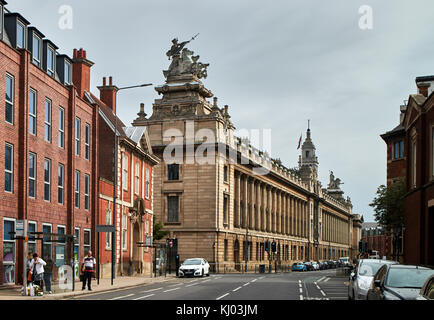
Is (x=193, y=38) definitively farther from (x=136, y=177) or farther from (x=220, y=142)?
(x=136, y=177)

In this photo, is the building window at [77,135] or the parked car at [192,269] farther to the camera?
the parked car at [192,269]

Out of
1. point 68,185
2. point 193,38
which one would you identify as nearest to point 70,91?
point 68,185

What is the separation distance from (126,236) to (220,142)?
98.7ft

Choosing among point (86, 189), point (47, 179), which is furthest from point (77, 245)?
point (47, 179)

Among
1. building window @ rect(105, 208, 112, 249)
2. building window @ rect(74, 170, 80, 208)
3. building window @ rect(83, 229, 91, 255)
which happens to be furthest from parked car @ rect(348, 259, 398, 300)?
building window @ rect(105, 208, 112, 249)

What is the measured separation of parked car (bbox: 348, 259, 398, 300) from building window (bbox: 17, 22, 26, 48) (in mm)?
19201

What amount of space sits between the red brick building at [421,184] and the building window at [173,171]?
147ft

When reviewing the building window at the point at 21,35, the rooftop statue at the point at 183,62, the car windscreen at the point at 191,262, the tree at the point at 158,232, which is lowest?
the car windscreen at the point at 191,262

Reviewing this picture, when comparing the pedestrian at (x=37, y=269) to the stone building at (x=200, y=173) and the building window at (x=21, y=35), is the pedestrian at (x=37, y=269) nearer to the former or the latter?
the building window at (x=21, y=35)

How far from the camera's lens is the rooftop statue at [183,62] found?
264 ft

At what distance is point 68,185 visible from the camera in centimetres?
3506

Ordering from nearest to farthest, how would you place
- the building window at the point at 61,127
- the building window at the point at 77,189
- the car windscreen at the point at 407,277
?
the car windscreen at the point at 407,277 → the building window at the point at 61,127 → the building window at the point at 77,189

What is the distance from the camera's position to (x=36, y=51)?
105ft

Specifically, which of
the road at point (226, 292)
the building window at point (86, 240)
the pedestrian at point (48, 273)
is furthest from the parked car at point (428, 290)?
the building window at point (86, 240)
